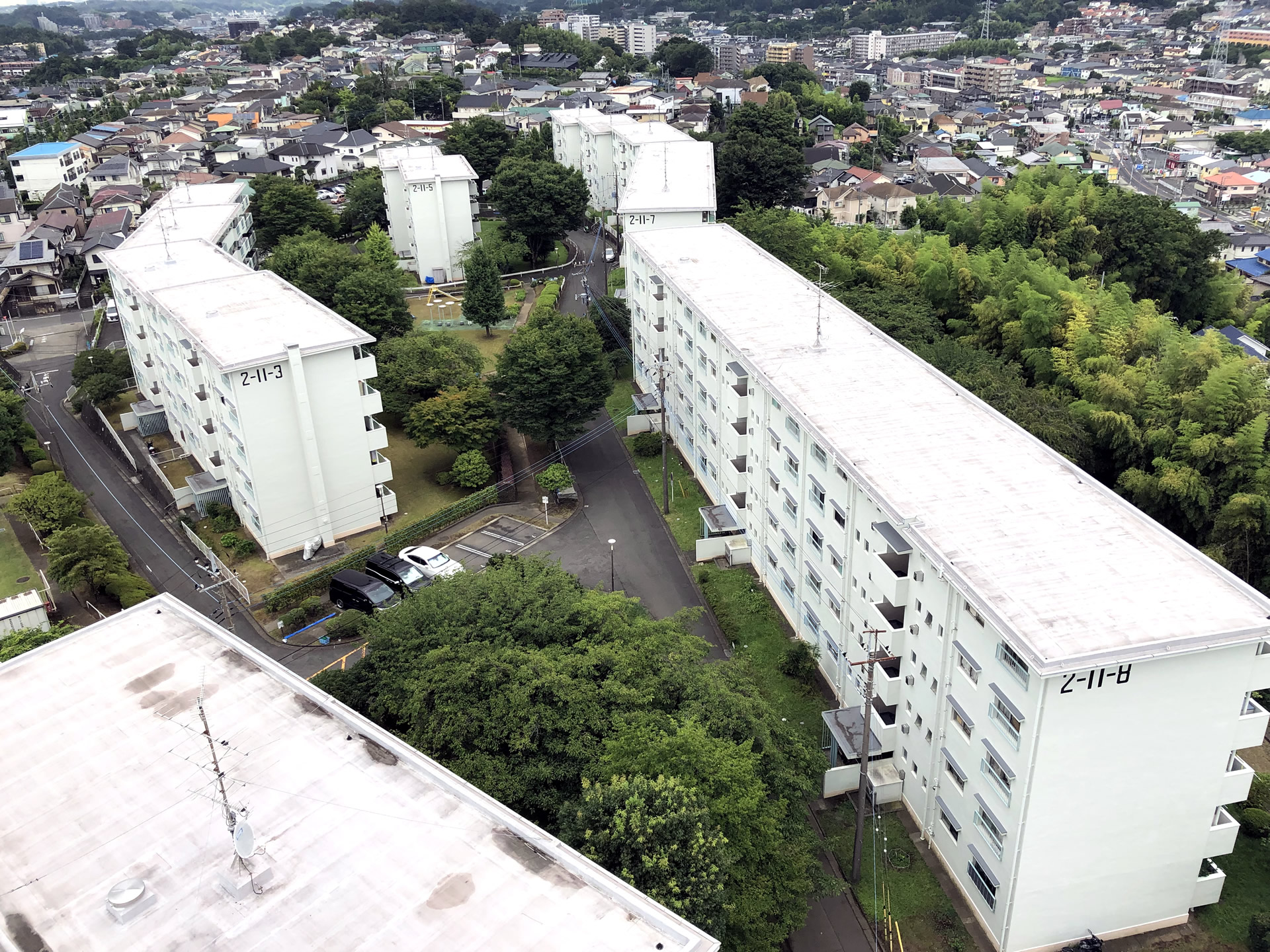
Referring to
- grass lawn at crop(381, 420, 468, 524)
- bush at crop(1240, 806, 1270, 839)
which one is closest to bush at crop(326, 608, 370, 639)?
grass lawn at crop(381, 420, 468, 524)

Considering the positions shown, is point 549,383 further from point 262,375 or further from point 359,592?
point 359,592

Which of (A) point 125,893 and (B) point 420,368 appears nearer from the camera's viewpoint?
(A) point 125,893

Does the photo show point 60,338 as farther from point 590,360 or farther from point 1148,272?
point 1148,272

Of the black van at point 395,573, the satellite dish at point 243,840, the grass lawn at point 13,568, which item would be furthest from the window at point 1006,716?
the grass lawn at point 13,568

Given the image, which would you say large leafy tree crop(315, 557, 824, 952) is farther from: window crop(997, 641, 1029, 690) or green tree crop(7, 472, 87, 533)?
green tree crop(7, 472, 87, 533)

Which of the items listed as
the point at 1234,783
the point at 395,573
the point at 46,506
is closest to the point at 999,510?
the point at 1234,783

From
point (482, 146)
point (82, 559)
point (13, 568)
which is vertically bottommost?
point (13, 568)

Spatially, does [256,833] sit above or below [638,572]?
above
